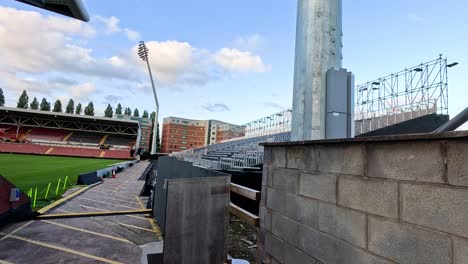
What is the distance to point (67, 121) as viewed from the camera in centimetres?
6134

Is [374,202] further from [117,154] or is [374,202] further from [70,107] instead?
[70,107]

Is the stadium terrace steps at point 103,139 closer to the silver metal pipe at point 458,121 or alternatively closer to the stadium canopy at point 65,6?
the stadium canopy at point 65,6

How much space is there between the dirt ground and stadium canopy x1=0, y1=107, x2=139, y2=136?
178ft

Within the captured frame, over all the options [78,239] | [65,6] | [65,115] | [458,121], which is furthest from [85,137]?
[458,121]

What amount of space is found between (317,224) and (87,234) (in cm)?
706

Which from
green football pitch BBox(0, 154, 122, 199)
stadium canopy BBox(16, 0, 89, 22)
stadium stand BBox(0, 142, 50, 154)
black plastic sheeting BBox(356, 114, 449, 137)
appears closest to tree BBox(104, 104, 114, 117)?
stadium stand BBox(0, 142, 50, 154)

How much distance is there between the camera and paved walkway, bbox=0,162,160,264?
234 inches

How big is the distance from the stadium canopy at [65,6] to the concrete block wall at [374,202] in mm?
8552

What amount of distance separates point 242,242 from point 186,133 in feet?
512

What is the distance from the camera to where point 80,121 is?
202 ft

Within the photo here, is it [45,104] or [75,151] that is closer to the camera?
[75,151]

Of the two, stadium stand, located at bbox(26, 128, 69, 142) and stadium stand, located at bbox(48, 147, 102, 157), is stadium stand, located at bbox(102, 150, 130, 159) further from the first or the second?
stadium stand, located at bbox(26, 128, 69, 142)

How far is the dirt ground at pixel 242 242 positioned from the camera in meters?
6.66

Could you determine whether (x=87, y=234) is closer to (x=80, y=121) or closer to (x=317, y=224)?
(x=317, y=224)
